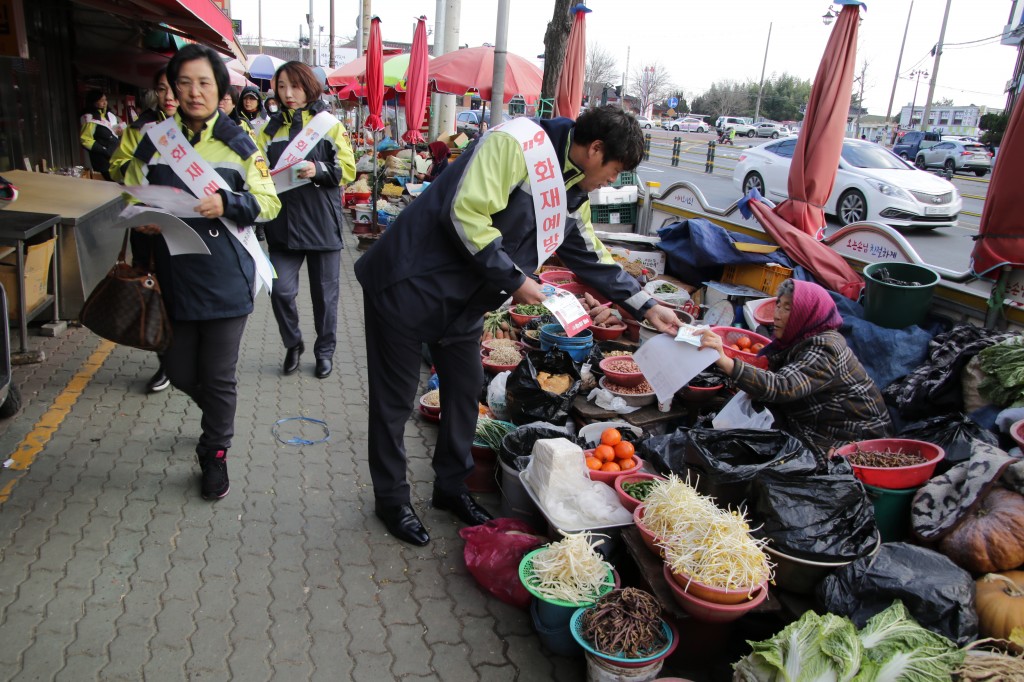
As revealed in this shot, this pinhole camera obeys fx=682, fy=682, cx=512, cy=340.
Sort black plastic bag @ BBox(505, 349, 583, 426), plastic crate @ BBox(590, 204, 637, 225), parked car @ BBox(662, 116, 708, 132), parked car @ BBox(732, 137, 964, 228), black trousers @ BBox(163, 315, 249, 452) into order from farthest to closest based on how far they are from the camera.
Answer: parked car @ BBox(662, 116, 708, 132) → parked car @ BBox(732, 137, 964, 228) → plastic crate @ BBox(590, 204, 637, 225) → black plastic bag @ BBox(505, 349, 583, 426) → black trousers @ BBox(163, 315, 249, 452)

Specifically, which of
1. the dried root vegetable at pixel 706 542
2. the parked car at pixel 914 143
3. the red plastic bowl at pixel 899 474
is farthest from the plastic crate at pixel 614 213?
the parked car at pixel 914 143

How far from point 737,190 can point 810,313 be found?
16330 mm

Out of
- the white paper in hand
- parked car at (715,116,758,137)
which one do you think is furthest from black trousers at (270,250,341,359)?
parked car at (715,116,758,137)

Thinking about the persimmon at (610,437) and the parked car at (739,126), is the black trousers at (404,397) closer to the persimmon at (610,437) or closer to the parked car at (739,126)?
A: the persimmon at (610,437)

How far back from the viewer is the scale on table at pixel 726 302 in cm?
595

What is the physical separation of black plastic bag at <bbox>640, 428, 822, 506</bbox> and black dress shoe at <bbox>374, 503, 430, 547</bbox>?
1.34 m

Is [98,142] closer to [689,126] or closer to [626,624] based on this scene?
[626,624]

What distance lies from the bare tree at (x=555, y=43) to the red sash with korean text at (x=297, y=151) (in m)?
6.21

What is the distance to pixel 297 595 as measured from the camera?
10.0 ft

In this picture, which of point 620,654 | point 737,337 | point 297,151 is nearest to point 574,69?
point 297,151

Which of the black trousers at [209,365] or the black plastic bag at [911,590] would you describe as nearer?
the black plastic bag at [911,590]

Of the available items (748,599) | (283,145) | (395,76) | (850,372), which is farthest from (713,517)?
(395,76)

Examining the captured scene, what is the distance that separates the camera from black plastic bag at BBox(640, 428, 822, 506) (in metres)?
3.12

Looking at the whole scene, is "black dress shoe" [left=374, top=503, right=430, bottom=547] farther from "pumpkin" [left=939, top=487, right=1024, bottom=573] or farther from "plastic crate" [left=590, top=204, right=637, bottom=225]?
"plastic crate" [left=590, top=204, right=637, bottom=225]
